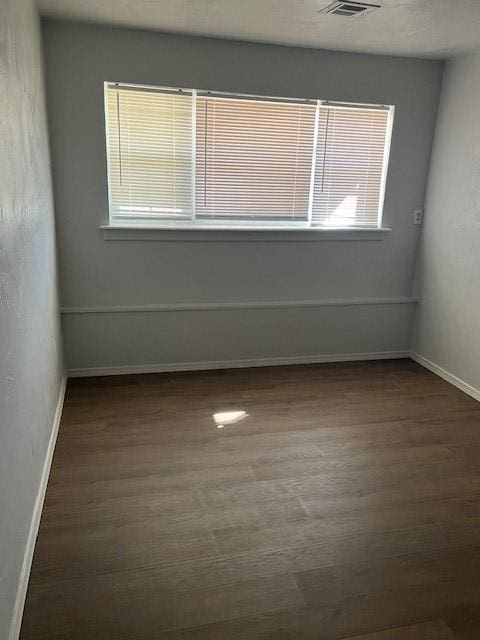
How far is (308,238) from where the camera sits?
3.73 m

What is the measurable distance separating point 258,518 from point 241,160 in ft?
7.95

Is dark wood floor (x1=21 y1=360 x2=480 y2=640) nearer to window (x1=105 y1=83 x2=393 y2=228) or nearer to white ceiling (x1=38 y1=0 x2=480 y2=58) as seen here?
window (x1=105 y1=83 x2=393 y2=228)

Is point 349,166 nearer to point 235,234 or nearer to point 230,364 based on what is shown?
point 235,234

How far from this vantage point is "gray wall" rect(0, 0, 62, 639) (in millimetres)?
1516

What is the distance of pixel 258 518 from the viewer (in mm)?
2162

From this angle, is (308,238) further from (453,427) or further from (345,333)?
(453,427)

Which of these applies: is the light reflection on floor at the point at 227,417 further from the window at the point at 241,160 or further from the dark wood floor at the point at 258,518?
the window at the point at 241,160

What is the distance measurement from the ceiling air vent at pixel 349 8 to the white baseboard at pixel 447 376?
2.52 metres

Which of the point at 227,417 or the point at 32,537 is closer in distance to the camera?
the point at 32,537

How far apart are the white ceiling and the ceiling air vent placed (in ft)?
0.16

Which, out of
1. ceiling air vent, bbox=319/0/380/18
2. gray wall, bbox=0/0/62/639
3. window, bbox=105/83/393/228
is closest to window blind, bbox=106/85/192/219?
window, bbox=105/83/393/228

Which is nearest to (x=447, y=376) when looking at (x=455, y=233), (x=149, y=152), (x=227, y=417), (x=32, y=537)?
(x=455, y=233)

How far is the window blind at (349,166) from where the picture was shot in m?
3.61

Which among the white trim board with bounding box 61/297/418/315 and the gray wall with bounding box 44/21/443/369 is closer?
the gray wall with bounding box 44/21/443/369
